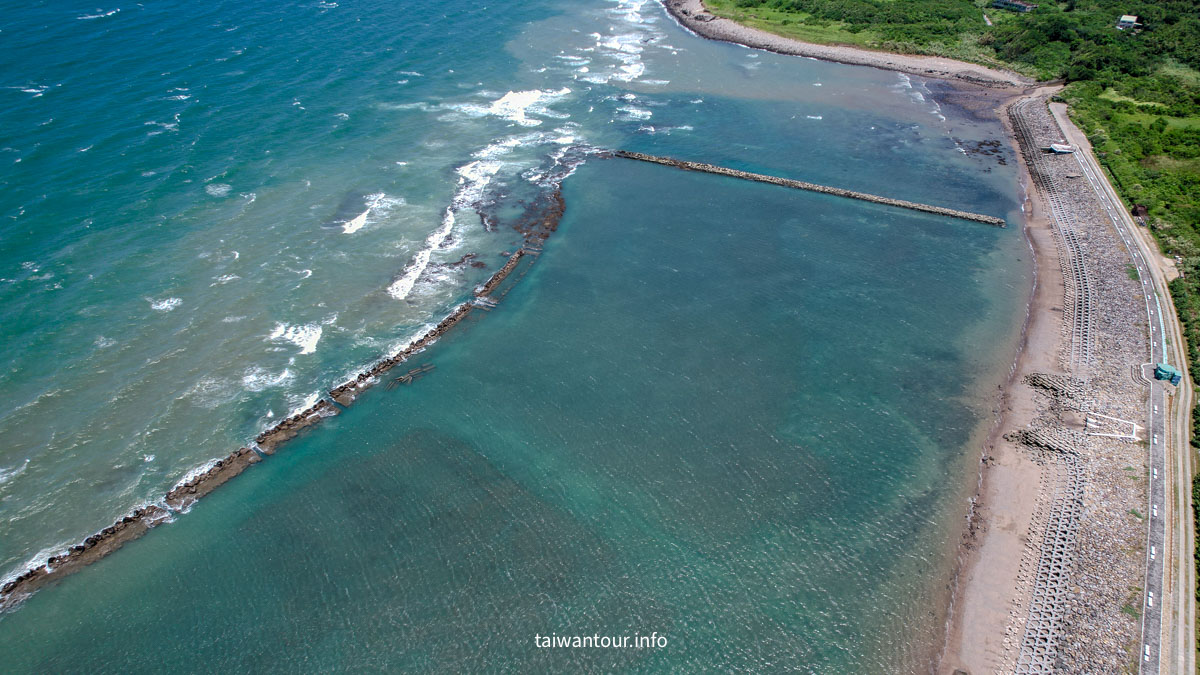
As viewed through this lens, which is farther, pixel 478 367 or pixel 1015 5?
pixel 1015 5

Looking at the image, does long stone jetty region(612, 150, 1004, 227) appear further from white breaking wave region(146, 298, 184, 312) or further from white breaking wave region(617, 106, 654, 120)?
white breaking wave region(146, 298, 184, 312)

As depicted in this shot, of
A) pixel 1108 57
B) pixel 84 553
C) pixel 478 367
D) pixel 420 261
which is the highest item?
pixel 1108 57

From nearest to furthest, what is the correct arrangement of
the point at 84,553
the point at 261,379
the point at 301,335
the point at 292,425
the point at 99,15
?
the point at 84,553, the point at 292,425, the point at 261,379, the point at 301,335, the point at 99,15

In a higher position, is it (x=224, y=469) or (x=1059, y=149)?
(x=1059, y=149)

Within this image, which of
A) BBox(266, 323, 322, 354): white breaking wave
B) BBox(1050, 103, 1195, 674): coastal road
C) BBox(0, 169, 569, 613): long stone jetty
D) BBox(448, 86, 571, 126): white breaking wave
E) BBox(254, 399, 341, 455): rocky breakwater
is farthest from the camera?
BBox(448, 86, 571, 126): white breaking wave

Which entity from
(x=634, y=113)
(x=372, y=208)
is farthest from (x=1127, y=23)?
(x=372, y=208)

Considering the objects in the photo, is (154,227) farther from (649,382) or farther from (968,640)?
(968,640)

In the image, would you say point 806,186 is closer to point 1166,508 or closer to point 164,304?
point 1166,508

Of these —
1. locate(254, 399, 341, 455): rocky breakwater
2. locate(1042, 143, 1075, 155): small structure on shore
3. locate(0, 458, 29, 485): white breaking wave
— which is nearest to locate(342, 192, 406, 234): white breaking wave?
locate(254, 399, 341, 455): rocky breakwater
